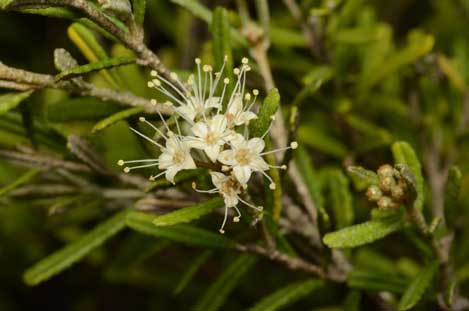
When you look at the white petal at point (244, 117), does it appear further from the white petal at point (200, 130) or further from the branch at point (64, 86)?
the branch at point (64, 86)

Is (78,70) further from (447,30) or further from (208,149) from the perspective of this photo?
(447,30)

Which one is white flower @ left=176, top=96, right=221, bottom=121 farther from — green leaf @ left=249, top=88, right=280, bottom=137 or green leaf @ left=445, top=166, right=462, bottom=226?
green leaf @ left=445, top=166, right=462, bottom=226

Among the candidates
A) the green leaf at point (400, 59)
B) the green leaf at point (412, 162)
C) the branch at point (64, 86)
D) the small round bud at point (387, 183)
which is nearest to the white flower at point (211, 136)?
the branch at point (64, 86)

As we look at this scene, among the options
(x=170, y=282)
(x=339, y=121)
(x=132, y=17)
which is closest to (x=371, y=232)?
(x=132, y=17)

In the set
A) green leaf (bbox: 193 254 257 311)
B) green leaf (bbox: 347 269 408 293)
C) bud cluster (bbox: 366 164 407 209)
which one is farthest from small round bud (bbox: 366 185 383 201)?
green leaf (bbox: 193 254 257 311)

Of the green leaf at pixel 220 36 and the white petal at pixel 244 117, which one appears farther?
the green leaf at pixel 220 36

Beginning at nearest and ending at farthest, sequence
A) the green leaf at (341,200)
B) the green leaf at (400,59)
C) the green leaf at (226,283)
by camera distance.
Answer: the green leaf at (226,283)
the green leaf at (341,200)
the green leaf at (400,59)
